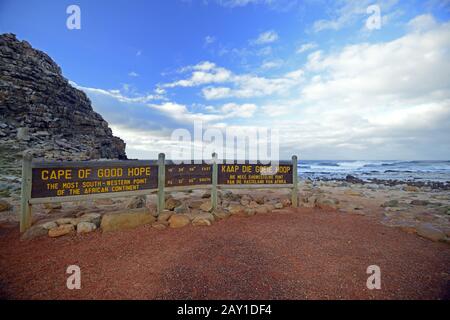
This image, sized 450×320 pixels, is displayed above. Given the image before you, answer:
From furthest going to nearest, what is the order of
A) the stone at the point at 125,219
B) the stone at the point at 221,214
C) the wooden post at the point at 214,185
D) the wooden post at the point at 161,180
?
the wooden post at the point at 214,185, the stone at the point at 221,214, the wooden post at the point at 161,180, the stone at the point at 125,219

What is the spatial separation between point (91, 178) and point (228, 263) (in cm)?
474

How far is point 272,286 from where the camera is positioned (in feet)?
11.0

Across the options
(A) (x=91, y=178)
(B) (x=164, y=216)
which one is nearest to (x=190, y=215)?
(B) (x=164, y=216)

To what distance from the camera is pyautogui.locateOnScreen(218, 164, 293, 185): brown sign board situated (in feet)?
27.6

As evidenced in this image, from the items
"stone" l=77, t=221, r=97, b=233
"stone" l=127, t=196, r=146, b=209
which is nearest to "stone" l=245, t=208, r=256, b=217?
"stone" l=127, t=196, r=146, b=209

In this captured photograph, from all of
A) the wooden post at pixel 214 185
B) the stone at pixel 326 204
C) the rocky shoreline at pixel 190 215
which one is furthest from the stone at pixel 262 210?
the stone at pixel 326 204

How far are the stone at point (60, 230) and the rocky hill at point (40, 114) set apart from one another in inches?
731

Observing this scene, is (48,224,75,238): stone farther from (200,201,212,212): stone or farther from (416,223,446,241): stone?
(416,223,446,241): stone

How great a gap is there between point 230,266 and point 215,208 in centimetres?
397

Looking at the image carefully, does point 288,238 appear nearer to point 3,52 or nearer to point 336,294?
point 336,294

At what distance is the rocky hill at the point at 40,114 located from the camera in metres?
24.8

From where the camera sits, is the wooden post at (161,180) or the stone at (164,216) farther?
the wooden post at (161,180)

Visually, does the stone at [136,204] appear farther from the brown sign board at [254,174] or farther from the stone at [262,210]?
the stone at [262,210]

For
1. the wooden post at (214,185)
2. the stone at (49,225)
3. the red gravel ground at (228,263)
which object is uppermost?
the wooden post at (214,185)
